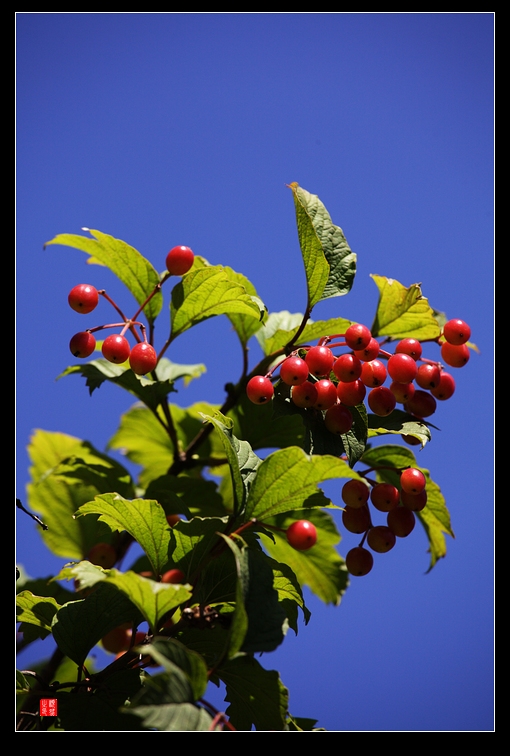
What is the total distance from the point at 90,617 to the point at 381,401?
94 centimetres

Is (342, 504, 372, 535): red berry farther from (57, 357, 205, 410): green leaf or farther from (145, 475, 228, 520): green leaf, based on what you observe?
(57, 357, 205, 410): green leaf

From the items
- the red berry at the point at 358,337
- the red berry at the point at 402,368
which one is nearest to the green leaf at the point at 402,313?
the red berry at the point at 402,368

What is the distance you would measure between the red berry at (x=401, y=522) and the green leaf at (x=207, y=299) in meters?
0.69

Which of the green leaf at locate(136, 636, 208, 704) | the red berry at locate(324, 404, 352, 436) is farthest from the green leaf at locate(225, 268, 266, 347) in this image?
the green leaf at locate(136, 636, 208, 704)

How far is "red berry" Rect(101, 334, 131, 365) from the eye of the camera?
179 centimetres

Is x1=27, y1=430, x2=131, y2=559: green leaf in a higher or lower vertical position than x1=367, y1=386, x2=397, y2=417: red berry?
lower

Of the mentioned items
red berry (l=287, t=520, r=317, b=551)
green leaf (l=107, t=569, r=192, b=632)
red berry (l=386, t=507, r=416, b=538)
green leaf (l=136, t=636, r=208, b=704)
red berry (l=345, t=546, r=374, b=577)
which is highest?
red berry (l=386, t=507, r=416, b=538)

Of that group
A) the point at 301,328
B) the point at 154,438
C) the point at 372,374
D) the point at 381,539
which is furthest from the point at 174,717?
Answer: the point at 154,438

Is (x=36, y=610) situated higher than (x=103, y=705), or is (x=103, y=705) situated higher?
(x=36, y=610)

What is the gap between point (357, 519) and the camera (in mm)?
1764

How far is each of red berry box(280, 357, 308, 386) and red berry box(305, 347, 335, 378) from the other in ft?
0.13

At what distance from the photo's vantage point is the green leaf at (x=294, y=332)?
6.63ft

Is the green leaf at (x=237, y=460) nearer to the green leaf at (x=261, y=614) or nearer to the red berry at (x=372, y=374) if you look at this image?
the green leaf at (x=261, y=614)

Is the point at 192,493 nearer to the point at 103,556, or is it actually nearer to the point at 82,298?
the point at 103,556
